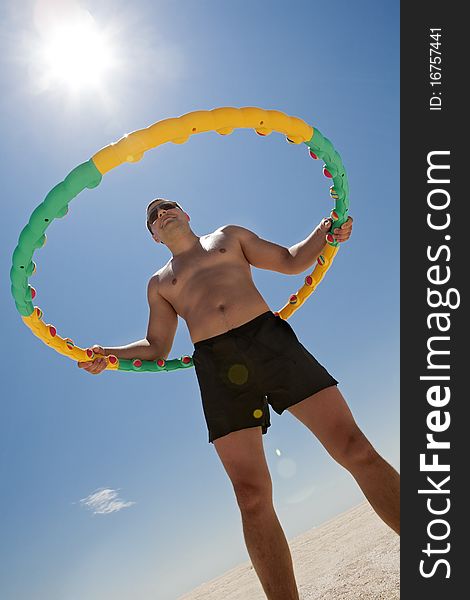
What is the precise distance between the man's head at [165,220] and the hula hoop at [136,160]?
897mm

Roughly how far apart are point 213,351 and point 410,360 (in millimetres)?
1524

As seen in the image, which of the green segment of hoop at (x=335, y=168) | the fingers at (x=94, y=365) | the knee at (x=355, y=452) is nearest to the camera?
the knee at (x=355, y=452)

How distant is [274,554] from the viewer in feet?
12.1

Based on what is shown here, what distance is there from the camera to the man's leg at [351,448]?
384 centimetres

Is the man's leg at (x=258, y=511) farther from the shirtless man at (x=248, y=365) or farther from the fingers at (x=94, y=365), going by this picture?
the fingers at (x=94, y=365)

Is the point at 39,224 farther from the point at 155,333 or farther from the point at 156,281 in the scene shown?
the point at 155,333

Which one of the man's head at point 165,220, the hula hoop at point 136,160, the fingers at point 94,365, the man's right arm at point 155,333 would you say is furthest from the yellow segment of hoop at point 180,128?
the fingers at point 94,365

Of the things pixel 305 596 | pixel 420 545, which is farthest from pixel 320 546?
pixel 420 545

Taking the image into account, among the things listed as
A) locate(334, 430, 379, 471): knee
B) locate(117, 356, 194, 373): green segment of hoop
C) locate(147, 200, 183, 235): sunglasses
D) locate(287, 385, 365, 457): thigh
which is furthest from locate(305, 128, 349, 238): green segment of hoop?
locate(117, 356, 194, 373): green segment of hoop

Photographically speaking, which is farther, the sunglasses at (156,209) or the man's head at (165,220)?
the sunglasses at (156,209)

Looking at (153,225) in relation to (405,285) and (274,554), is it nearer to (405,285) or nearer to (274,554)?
(405,285)

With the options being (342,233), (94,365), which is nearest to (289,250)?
(342,233)

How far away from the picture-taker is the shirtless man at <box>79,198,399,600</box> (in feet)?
12.6

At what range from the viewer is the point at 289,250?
17.3 feet
